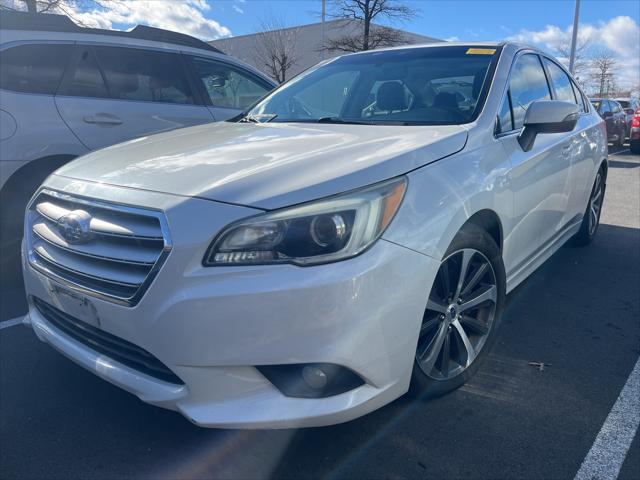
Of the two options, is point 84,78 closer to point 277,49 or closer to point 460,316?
point 460,316

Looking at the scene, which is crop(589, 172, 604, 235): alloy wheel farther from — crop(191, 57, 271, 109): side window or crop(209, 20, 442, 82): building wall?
crop(209, 20, 442, 82): building wall

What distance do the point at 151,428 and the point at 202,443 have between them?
272 mm

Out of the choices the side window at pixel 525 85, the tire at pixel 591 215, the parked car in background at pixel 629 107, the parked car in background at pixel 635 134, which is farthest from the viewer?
the parked car in background at pixel 629 107

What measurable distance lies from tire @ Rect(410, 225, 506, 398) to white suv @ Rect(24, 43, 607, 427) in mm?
10

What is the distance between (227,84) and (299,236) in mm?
3890

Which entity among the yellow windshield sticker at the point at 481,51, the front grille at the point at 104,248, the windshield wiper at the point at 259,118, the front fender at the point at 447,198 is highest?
the yellow windshield sticker at the point at 481,51

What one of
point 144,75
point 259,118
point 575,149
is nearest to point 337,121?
point 259,118

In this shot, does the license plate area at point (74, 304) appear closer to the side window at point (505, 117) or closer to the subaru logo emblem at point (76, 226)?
the subaru logo emblem at point (76, 226)

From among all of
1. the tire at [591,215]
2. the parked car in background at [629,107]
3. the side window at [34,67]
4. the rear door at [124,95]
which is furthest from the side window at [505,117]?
the parked car in background at [629,107]

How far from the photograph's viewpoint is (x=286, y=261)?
1.76 metres

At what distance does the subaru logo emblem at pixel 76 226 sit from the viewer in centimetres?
204

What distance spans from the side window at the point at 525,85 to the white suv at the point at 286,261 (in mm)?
208

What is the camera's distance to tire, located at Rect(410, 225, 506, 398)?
2273mm

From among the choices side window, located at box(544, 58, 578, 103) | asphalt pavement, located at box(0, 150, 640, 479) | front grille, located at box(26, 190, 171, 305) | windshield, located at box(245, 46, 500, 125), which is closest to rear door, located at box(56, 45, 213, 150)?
windshield, located at box(245, 46, 500, 125)
